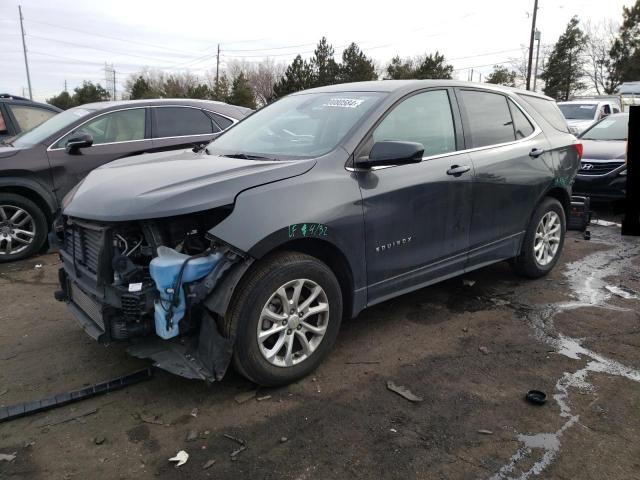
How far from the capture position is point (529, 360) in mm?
3523

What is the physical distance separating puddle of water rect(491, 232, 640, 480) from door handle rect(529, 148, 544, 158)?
1.36 metres

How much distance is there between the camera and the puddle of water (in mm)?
2544

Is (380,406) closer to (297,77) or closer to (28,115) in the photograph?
(28,115)

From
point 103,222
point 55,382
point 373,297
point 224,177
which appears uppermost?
point 224,177

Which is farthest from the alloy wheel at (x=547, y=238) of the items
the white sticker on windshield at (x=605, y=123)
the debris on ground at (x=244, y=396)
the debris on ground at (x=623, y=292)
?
the white sticker on windshield at (x=605, y=123)

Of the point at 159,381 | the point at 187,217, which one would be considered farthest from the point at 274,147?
the point at 159,381

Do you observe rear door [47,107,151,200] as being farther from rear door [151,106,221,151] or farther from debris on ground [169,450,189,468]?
debris on ground [169,450,189,468]

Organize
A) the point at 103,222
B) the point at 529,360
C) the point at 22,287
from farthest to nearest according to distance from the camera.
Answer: the point at 22,287 → the point at 529,360 → the point at 103,222

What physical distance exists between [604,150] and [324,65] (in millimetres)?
36478

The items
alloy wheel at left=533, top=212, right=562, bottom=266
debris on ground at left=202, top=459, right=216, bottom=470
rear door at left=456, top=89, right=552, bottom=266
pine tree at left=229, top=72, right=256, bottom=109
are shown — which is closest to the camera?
debris on ground at left=202, top=459, right=216, bottom=470

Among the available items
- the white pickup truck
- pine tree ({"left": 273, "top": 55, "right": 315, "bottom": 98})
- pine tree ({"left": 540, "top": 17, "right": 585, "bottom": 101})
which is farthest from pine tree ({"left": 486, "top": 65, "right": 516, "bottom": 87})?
the white pickup truck

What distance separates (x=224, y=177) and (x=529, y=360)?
2.41 m

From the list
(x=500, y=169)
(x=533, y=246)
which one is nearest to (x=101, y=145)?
(x=500, y=169)

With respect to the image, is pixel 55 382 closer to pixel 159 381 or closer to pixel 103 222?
pixel 159 381
